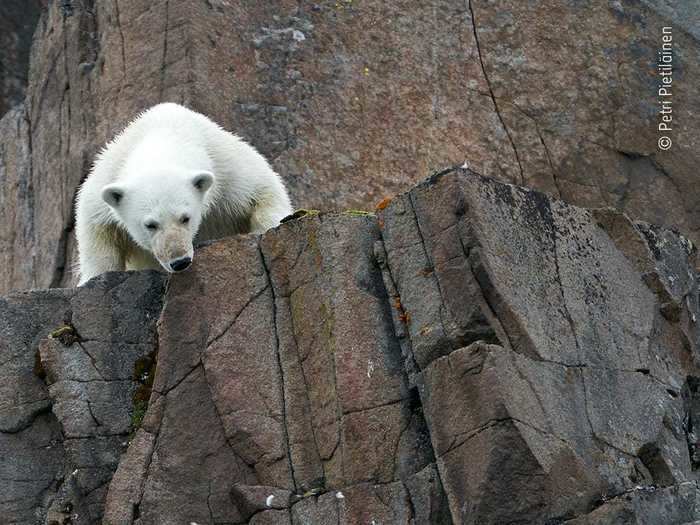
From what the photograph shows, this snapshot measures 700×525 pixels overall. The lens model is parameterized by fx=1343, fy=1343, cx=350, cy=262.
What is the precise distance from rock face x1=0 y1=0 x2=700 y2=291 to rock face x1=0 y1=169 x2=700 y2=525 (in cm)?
355

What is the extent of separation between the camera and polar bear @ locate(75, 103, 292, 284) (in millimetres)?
9570

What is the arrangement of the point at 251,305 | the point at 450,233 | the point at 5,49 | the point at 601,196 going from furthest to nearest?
the point at 5,49
the point at 601,196
the point at 251,305
the point at 450,233

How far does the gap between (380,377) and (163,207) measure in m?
1.94

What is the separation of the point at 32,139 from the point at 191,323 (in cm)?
623

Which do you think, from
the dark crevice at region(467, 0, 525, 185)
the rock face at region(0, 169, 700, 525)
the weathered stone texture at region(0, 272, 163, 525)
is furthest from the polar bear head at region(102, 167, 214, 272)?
the dark crevice at region(467, 0, 525, 185)

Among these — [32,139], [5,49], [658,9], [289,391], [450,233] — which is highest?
[450,233]

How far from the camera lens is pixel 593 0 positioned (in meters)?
14.7

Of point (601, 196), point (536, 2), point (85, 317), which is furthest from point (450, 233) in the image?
point (536, 2)

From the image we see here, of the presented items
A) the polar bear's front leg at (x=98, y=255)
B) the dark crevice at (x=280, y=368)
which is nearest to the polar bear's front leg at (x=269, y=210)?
the dark crevice at (x=280, y=368)

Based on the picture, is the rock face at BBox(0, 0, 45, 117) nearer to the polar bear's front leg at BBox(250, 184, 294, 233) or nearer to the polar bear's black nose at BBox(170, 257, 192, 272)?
the polar bear's front leg at BBox(250, 184, 294, 233)

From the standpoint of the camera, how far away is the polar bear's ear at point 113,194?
9.27 m

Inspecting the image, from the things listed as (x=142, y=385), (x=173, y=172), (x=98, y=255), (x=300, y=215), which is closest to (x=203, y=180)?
(x=173, y=172)

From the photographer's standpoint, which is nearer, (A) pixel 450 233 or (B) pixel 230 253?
(A) pixel 450 233

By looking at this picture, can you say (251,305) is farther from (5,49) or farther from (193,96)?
(5,49)
